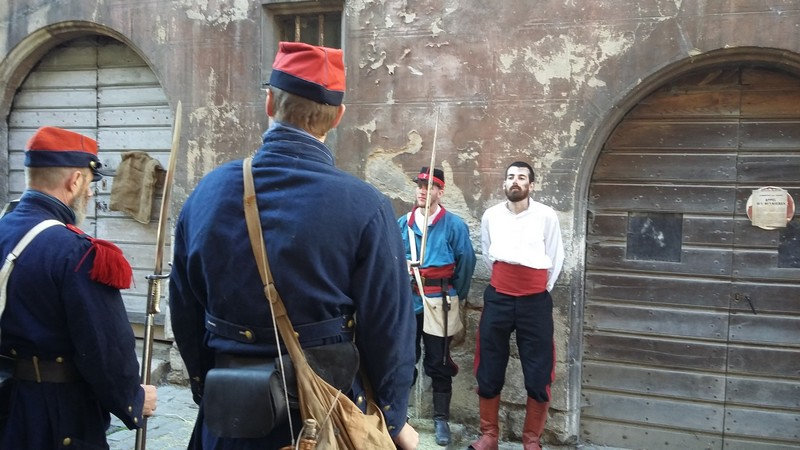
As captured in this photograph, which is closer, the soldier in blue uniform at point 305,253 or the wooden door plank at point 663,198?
the soldier in blue uniform at point 305,253

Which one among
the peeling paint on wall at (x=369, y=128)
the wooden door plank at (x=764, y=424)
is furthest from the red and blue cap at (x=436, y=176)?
the wooden door plank at (x=764, y=424)

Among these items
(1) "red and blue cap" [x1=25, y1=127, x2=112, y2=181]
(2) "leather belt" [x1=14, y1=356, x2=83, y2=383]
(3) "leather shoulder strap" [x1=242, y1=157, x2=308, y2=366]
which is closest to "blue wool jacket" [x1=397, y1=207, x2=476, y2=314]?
(1) "red and blue cap" [x1=25, y1=127, x2=112, y2=181]

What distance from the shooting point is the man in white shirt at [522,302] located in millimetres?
4809

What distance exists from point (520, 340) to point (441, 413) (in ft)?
2.96

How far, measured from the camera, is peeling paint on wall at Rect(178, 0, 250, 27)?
238 inches

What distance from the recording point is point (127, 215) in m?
6.79

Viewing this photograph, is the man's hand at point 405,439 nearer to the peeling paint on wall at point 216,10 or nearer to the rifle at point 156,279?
the rifle at point 156,279

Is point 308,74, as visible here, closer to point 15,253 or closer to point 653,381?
point 15,253

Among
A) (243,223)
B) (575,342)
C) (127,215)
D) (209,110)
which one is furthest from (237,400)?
(127,215)

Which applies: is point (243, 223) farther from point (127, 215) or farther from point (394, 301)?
point (127, 215)

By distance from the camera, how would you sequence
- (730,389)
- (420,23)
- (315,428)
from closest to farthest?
(315,428) → (730,389) → (420,23)

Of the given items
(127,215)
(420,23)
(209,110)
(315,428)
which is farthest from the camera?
(127,215)

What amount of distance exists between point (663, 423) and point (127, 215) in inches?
208

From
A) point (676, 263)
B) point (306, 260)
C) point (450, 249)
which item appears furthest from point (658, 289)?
point (306, 260)
